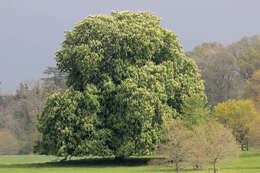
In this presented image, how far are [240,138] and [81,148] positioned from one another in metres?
20.0

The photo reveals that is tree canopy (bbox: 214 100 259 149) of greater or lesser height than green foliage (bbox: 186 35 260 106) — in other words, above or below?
below

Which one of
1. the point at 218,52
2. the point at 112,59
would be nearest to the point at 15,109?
the point at 218,52

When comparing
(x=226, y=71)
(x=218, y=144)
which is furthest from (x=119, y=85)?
(x=226, y=71)

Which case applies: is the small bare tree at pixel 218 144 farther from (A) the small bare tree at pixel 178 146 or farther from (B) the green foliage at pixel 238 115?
(B) the green foliage at pixel 238 115

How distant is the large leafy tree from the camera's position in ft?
143

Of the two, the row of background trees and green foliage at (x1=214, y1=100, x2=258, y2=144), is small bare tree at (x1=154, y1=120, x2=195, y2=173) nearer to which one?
green foliage at (x1=214, y1=100, x2=258, y2=144)

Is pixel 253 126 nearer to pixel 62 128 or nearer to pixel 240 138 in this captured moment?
pixel 240 138

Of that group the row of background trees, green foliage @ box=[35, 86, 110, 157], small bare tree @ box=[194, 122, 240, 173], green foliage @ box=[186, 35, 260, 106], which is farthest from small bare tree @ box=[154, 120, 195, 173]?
green foliage @ box=[186, 35, 260, 106]

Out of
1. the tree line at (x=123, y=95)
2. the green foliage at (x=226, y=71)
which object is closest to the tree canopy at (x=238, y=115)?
the tree line at (x=123, y=95)

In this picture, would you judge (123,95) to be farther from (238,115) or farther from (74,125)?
(238,115)

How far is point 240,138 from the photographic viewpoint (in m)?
54.2

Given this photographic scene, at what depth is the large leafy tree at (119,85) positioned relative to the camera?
43438 mm

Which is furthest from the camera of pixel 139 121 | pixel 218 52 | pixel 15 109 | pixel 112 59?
pixel 15 109

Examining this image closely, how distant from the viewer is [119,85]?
146 feet
